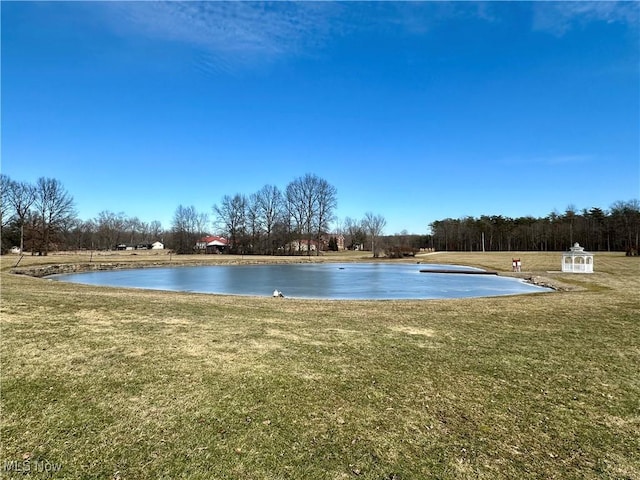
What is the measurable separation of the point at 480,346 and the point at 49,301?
29.0 ft

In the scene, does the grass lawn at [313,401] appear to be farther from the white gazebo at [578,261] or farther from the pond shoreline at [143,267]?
the white gazebo at [578,261]

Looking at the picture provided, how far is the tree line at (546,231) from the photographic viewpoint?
67188mm

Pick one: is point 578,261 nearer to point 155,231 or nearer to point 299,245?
point 299,245

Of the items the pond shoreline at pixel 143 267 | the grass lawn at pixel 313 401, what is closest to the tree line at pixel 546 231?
the pond shoreline at pixel 143 267

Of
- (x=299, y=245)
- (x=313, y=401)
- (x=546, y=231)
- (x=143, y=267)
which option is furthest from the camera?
(x=546, y=231)

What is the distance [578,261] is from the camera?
951 inches

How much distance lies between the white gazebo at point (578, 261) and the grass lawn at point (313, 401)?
19.0 meters

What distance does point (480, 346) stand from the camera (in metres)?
5.88

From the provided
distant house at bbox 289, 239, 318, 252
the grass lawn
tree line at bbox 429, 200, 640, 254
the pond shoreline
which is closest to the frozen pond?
the pond shoreline

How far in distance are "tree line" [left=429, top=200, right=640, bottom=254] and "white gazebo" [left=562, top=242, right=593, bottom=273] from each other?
153 ft

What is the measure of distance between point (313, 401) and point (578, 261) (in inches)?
1015

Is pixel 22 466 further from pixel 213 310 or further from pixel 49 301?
pixel 49 301

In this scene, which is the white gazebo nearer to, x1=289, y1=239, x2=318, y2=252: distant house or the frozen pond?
the frozen pond

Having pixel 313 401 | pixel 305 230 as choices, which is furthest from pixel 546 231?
pixel 313 401
